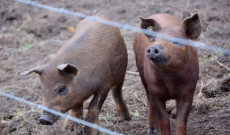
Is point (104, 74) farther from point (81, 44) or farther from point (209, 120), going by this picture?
point (209, 120)

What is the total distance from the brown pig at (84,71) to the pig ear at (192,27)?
131 cm

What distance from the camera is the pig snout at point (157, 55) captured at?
164 inches

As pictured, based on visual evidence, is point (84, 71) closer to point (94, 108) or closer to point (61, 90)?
point (61, 90)

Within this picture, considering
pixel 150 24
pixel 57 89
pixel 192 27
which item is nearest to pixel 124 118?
pixel 57 89

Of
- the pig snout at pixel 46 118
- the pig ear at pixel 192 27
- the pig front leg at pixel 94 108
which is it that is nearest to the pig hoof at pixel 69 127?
the pig front leg at pixel 94 108

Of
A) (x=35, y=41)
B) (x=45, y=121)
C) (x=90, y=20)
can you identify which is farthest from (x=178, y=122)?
(x=35, y=41)

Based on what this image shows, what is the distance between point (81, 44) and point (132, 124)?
138 centimetres

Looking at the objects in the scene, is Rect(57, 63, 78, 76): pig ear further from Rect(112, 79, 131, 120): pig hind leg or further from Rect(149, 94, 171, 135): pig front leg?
Rect(112, 79, 131, 120): pig hind leg

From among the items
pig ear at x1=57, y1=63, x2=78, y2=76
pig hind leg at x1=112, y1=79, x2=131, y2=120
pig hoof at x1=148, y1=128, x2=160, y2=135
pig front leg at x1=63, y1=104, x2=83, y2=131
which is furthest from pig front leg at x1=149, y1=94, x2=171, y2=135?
pig hind leg at x1=112, y1=79, x2=131, y2=120

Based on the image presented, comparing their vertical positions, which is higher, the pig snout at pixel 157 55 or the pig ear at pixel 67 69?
the pig snout at pixel 157 55

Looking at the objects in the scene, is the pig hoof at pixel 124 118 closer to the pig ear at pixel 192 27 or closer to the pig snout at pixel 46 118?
the pig snout at pixel 46 118

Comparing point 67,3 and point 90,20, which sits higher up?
point 90,20

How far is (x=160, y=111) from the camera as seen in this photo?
5004 millimetres

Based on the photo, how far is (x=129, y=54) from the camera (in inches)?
342
